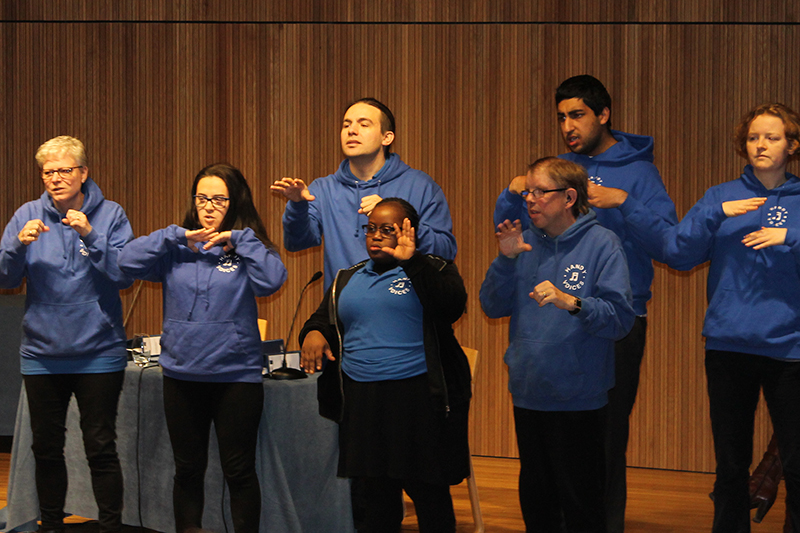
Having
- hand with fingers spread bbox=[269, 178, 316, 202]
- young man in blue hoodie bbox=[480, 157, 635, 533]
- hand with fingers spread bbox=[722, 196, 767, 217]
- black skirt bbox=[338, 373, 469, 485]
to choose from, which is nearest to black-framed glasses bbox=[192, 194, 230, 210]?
hand with fingers spread bbox=[269, 178, 316, 202]

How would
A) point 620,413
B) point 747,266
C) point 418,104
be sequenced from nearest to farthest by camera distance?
point 747,266 < point 620,413 < point 418,104

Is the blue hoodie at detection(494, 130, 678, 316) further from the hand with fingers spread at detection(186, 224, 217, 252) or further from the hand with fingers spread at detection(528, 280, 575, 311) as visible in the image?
the hand with fingers spread at detection(186, 224, 217, 252)

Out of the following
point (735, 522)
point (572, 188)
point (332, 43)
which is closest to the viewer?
point (572, 188)

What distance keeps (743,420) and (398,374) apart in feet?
3.81

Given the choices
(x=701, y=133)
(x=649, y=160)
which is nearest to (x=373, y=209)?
(x=649, y=160)

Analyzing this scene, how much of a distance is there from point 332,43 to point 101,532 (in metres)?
2.92

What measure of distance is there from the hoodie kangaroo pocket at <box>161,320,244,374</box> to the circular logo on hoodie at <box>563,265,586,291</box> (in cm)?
113

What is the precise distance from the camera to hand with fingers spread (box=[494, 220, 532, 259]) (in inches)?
99.2

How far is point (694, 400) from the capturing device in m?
4.41

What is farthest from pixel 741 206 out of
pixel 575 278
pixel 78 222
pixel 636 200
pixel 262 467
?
pixel 78 222

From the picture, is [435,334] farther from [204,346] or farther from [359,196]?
[204,346]

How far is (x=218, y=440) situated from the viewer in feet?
9.33

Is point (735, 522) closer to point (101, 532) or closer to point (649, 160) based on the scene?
point (649, 160)

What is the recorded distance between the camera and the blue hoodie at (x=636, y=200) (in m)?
2.84
